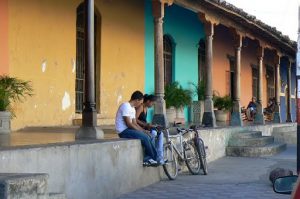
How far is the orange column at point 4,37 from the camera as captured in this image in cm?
1135

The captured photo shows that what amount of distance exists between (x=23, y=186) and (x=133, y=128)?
4380mm

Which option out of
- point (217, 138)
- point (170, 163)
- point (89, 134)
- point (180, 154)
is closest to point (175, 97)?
point (217, 138)

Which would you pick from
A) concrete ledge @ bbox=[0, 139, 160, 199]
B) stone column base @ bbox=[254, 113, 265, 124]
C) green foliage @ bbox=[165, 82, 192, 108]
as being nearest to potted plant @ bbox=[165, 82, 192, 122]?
green foliage @ bbox=[165, 82, 192, 108]

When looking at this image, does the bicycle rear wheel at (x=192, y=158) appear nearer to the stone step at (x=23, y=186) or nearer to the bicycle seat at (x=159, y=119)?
the bicycle seat at (x=159, y=119)

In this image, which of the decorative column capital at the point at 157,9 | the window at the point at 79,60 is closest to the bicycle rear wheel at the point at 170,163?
the decorative column capital at the point at 157,9

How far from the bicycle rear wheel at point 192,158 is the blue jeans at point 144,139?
4.91ft

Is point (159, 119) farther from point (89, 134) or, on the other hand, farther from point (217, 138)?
point (89, 134)

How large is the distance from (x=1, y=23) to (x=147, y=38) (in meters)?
6.29

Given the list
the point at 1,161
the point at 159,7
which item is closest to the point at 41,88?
the point at 159,7

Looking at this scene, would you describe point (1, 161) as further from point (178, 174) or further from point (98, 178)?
point (178, 174)

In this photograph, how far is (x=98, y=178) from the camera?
8070 mm

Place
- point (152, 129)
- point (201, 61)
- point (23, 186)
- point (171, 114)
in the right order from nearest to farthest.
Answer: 1. point (23, 186)
2. point (152, 129)
3. point (171, 114)
4. point (201, 61)

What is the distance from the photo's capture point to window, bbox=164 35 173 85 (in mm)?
18125

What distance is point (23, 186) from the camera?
5172 millimetres
